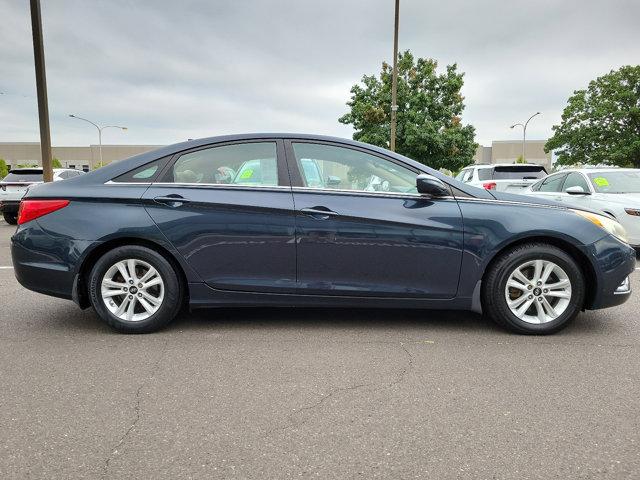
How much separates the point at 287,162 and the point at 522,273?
1.99 m

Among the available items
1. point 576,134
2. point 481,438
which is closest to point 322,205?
point 481,438

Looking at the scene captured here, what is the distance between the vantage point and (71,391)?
294cm

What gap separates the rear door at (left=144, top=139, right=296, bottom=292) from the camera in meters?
3.91

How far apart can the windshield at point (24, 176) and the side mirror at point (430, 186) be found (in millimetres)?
12758

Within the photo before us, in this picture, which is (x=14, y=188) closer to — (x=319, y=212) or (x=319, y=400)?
(x=319, y=212)

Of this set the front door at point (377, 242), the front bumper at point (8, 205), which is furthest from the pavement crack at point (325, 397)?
the front bumper at point (8, 205)

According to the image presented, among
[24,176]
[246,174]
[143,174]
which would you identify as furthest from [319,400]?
[24,176]

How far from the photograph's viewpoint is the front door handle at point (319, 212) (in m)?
3.88

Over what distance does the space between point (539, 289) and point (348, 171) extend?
1703 millimetres

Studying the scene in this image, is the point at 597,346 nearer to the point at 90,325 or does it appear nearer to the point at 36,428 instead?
the point at 36,428

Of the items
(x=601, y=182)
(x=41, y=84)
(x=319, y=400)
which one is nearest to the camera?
(x=319, y=400)

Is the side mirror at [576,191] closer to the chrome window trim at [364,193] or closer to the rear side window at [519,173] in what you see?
the rear side window at [519,173]

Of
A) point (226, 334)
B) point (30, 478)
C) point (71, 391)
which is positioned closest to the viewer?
point (30, 478)

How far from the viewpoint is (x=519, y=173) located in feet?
42.7
